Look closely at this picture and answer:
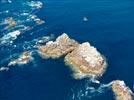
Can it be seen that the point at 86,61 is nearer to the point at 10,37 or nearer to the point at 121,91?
the point at 121,91

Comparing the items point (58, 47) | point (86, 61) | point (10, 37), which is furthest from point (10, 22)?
point (86, 61)

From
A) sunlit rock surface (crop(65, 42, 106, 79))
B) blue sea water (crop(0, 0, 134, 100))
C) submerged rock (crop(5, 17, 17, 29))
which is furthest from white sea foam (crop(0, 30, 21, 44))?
sunlit rock surface (crop(65, 42, 106, 79))

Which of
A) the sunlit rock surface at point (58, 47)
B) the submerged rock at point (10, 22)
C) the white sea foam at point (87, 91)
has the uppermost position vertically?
the sunlit rock surface at point (58, 47)

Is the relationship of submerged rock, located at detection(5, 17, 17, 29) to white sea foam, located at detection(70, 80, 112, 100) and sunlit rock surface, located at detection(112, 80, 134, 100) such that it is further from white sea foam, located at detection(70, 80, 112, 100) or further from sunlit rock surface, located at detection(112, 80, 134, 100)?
sunlit rock surface, located at detection(112, 80, 134, 100)

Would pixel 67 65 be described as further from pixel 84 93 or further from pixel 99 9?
pixel 99 9

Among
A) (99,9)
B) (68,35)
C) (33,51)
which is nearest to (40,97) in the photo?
(33,51)

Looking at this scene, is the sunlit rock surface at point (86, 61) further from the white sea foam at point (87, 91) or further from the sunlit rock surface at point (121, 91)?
the sunlit rock surface at point (121, 91)

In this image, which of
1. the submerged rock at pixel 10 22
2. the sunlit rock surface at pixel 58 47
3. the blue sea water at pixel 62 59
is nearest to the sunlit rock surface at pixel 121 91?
the blue sea water at pixel 62 59
